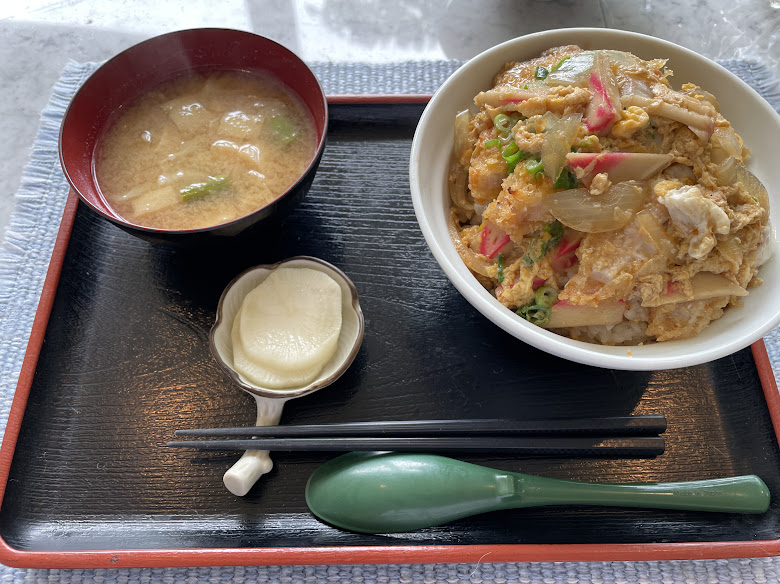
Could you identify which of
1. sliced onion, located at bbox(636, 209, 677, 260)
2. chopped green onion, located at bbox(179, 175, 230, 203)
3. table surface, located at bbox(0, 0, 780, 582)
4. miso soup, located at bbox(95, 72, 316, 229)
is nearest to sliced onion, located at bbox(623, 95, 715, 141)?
sliced onion, located at bbox(636, 209, 677, 260)

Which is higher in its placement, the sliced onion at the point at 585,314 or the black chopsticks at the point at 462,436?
the sliced onion at the point at 585,314

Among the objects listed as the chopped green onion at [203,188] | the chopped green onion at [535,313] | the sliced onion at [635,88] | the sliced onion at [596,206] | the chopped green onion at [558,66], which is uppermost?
the sliced onion at [635,88]

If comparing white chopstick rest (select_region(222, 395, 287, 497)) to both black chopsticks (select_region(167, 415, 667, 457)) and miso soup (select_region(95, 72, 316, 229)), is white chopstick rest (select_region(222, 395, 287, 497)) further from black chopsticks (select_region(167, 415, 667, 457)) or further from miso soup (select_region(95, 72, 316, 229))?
miso soup (select_region(95, 72, 316, 229))

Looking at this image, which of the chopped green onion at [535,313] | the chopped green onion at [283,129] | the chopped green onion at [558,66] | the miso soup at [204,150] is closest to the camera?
the chopped green onion at [535,313]

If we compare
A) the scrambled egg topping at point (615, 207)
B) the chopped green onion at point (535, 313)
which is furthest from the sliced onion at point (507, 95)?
the chopped green onion at point (535, 313)

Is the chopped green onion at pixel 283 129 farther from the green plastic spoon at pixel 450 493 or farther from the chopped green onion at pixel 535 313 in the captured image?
the green plastic spoon at pixel 450 493

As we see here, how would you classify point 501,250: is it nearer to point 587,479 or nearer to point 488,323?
point 488,323

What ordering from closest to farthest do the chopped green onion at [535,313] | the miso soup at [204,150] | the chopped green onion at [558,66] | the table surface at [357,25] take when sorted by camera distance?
the chopped green onion at [535,313] < the chopped green onion at [558,66] < the miso soup at [204,150] < the table surface at [357,25]
